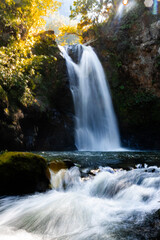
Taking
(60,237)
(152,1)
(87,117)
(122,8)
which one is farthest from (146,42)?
(60,237)

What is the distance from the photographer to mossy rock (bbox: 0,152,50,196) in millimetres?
3275

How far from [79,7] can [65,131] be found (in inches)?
542

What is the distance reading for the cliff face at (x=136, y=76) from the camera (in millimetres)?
12656

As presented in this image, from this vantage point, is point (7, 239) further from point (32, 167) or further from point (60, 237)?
point (32, 167)

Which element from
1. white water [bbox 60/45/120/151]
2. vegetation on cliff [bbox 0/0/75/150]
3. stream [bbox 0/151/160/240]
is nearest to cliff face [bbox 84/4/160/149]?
white water [bbox 60/45/120/151]

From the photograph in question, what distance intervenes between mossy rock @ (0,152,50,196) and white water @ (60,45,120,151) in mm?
7456

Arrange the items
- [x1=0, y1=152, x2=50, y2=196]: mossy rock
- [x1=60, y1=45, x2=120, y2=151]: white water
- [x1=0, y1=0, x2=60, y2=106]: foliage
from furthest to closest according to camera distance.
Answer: [x1=60, y1=45, x2=120, y2=151]: white water < [x1=0, y1=0, x2=60, y2=106]: foliage < [x1=0, y1=152, x2=50, y2=196]: mossy rock

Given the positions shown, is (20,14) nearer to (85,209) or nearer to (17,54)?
(17,54)

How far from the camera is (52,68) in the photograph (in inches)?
454

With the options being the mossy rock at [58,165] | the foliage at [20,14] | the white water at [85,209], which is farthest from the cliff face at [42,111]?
the white water at [85,209]

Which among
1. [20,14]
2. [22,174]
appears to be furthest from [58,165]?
[20,14]

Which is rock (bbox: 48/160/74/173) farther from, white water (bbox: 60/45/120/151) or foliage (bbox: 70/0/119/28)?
foliage (bbox: 70/0/119/28)

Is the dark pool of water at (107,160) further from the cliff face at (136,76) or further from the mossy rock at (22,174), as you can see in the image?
the cliff face at (136,76)

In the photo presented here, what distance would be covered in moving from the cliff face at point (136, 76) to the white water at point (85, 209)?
9.43 m
